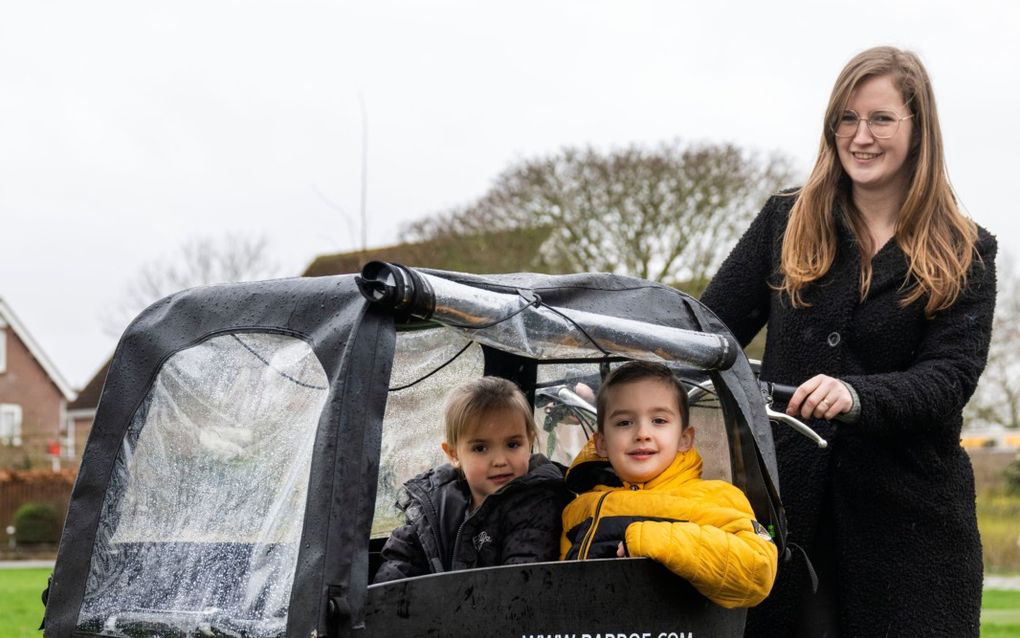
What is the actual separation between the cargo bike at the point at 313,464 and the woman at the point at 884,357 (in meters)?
0.30

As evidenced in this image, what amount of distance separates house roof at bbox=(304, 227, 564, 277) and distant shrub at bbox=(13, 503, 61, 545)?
29.1 ft

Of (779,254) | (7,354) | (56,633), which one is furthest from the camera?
(7,354)

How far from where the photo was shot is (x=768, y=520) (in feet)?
10.5

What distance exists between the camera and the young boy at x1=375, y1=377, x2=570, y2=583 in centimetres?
330

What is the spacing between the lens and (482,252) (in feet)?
68.4

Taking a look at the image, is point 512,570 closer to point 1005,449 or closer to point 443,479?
point 443,479

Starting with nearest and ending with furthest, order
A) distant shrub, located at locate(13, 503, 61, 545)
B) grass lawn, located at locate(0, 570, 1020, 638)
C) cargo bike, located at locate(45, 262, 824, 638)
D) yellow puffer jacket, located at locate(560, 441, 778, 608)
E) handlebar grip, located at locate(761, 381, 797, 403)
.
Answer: cargo bike, located at locate(45, 262, 824, 638)
yellow puffer jacket, located at locate(560, 441, 778, 608)
handlebar grip, located at locate(761, 381, 797, 403)
grass lawn, located at locate(0, 570, 1020, 638)
distant shrub, located at locate(13, 503, 61, 545)

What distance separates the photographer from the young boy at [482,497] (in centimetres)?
330

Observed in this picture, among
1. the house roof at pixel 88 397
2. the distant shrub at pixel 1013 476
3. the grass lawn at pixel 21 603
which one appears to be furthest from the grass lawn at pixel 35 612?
the house roof at pixel 88 397

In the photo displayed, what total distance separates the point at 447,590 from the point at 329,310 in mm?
554

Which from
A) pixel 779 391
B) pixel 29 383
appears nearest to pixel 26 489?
pixel 29 383

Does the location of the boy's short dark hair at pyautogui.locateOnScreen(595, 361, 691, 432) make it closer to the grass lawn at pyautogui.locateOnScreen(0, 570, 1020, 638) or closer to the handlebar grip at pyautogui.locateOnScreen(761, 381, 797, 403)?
the handlebar grip at pyautogui.locateOnScreen(761, 381, 797, 403)

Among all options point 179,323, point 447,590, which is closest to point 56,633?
point 179,323

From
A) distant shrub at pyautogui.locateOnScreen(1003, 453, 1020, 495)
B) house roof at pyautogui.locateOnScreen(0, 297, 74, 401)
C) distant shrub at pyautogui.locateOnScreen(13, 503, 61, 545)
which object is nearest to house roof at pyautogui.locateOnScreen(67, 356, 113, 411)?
house roof at pyautogui.locateOnScreen(0, 297, 74, 401)
